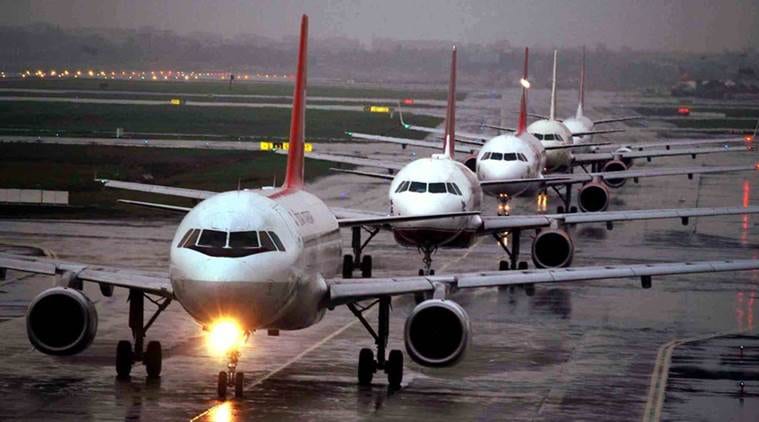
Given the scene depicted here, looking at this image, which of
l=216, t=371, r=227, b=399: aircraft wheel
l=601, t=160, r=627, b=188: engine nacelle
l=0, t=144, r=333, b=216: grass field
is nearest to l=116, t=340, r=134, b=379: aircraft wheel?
l=216, t=371, r=227, b=399: aircraft wheel

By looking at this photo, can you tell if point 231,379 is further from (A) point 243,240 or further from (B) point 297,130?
(B) point 297,130

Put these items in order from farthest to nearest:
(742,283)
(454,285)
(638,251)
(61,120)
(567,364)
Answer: (61,120) → (638,251) → (742,283) → (567,364) → (454,285)

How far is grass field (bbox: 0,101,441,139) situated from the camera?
113 meters

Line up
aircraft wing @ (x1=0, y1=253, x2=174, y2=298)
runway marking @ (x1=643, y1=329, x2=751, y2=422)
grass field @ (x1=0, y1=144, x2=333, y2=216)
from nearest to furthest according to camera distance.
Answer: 1. runway marking @ (x1=643, y1=329, x2=751, y2=422)
2. aircraft wing @ (x1=0, y1=253, x2=174, y2=298)
3. grass field @ (x1=0, y1=144, x2=333, y2=216)

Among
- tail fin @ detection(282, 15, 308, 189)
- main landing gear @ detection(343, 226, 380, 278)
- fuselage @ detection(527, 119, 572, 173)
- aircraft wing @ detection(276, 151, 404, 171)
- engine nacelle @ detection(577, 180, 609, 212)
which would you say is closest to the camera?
tail fin @ detection(282, 15, 308, 189)

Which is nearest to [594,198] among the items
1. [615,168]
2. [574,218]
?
[615,168]

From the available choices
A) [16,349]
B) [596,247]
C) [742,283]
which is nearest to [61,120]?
[596,247]

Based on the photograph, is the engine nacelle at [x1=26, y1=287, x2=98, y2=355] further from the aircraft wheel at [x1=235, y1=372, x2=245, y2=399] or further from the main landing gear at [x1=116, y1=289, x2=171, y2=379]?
the aircraft wheel at [x1=235, y1=372, x2=245, y2=399]

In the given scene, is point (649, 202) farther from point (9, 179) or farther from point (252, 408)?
point (252, 408)

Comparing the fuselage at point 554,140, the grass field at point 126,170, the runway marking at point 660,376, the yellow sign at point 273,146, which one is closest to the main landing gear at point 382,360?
the runway marking at point 660,376

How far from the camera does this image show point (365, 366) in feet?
93.0

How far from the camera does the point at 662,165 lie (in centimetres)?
9662

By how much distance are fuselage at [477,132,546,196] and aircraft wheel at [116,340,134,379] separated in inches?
1186

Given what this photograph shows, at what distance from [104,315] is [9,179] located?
3556cm
